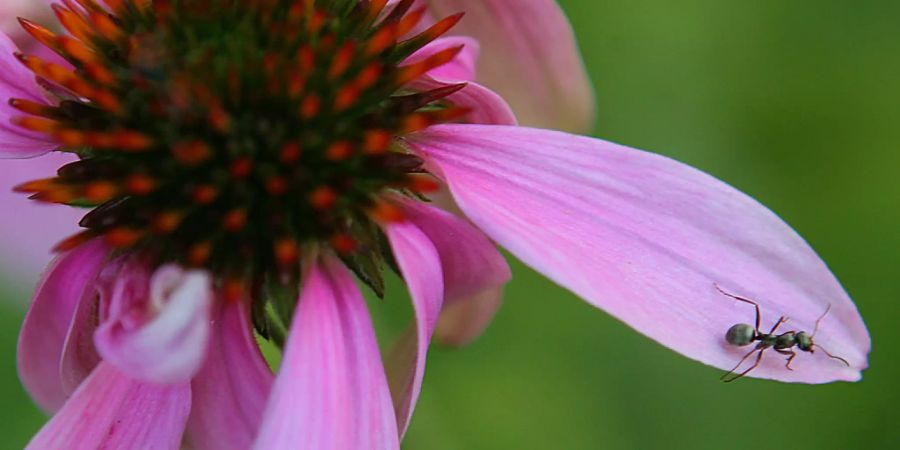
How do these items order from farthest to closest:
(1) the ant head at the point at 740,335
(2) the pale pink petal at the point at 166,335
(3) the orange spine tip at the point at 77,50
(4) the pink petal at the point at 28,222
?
(4) the pink petal at the point at 28,222, (3) the orange spine tip at the point at 77,50, (1) the ant head at the point at 740,335, (2) the pale pink petal at the point at 166,335

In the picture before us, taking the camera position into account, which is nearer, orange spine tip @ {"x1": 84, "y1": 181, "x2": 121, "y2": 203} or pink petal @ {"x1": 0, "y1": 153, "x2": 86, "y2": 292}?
orange spine tip @ {"x1": 84, "y1": 181, "x2": 121, "y2": 203}

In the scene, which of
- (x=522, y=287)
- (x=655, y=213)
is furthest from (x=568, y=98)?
(x=522, y=287)

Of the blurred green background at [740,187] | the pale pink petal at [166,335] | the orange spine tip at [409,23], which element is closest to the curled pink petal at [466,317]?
the blurred green background at [740,187]

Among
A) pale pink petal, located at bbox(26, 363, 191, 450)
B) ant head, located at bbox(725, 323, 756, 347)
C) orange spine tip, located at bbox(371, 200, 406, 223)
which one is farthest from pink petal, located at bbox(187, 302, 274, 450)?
ant head, located at bbox(725, 323, 756, 347)

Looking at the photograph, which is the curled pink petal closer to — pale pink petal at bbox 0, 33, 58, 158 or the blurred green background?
the blurred green background

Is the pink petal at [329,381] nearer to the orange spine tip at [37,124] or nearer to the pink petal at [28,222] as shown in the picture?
the orange spine tip at [37,124]

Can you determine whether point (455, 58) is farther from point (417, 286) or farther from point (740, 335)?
point (740, 335)

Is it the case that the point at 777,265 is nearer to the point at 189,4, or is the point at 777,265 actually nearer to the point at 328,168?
the point at 328,168
